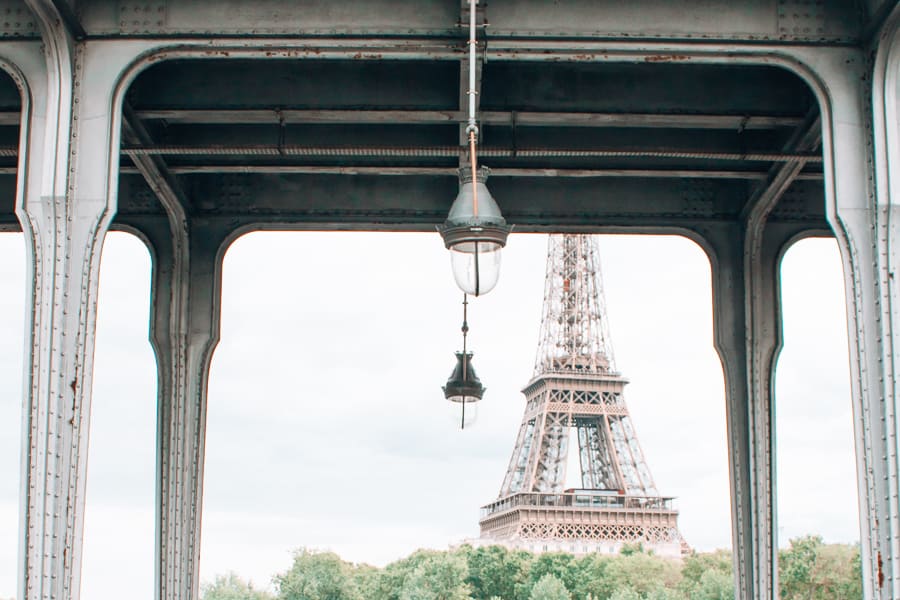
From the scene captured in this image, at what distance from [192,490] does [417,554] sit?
60.2m

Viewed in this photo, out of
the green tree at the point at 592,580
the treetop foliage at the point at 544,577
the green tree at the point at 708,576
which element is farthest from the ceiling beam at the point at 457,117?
the green tree at the point at 592,580

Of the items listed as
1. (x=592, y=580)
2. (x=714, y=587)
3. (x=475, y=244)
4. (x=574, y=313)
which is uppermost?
(x=574, y=313)

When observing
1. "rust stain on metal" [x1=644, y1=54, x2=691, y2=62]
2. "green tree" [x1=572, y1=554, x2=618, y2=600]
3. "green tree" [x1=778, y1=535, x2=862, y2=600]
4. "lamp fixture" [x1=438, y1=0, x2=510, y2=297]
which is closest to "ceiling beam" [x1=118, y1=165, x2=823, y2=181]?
"rust stain on metal" [x1=644, y1=54, x2=691, y2=62]

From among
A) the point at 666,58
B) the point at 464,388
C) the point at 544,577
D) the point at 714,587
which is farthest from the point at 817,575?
the point at 666,58

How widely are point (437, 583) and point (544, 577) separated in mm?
7837

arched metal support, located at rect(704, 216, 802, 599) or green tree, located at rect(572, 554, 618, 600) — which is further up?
arched metal support, located at rect(704, 216, 802, 599)

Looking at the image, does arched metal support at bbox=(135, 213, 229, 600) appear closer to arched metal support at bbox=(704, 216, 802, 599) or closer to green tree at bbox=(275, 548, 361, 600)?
arched metal support at bbox=(704, 216, 802, 599)

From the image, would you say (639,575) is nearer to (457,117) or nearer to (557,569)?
(557,569)

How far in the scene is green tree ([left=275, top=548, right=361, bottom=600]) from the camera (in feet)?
226

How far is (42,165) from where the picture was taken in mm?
12852

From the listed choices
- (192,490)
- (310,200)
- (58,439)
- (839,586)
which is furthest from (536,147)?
(839,586)

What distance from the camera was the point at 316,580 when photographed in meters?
69.2

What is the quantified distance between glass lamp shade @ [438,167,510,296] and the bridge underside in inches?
164

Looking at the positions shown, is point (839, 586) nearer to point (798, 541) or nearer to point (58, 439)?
point (798, 541)
